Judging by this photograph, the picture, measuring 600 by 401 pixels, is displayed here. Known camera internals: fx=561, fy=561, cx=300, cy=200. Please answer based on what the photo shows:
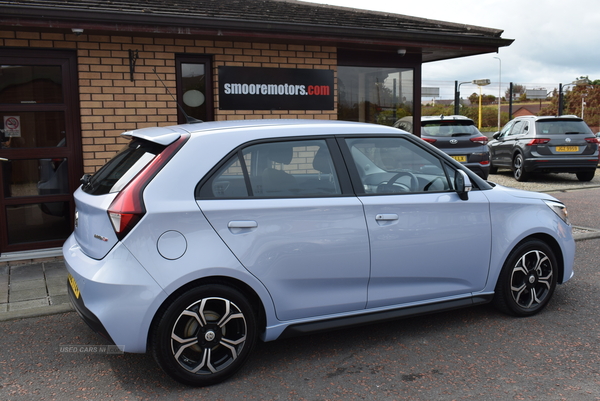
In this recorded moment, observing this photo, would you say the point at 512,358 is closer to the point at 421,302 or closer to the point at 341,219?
the point at 421,302

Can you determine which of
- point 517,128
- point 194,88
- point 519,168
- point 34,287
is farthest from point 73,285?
point 517,128

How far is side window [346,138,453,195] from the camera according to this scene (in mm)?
4160

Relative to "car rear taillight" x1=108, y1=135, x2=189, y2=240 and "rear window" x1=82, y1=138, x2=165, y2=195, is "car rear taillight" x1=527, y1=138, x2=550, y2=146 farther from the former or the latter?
"car rear taillight" x1=108, y1=135, x2=189, y2=240

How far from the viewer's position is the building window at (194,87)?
23.9ft

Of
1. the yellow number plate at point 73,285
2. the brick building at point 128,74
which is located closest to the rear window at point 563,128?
the brick building at point 128,74

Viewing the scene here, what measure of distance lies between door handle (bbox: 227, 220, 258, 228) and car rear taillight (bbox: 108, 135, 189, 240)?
21.1 inches

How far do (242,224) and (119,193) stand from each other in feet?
2.53

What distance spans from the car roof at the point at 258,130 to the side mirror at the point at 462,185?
0.59 meters

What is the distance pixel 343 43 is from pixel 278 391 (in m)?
5.40

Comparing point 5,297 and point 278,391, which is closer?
point 278,391

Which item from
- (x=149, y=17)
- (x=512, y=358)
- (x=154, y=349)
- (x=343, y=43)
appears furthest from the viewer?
(x=343, y=43)

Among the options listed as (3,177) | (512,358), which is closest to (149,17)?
(3,177)

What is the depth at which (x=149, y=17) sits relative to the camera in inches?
245

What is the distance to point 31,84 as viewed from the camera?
650cm
